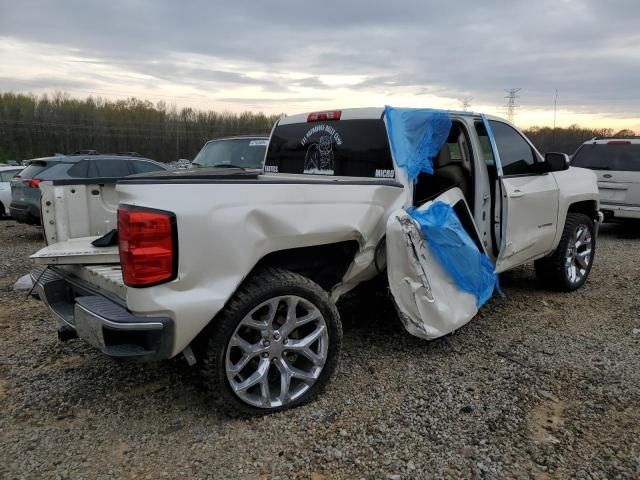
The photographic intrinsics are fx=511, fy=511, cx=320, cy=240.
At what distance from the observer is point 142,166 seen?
11023mm

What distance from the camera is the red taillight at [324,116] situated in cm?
418

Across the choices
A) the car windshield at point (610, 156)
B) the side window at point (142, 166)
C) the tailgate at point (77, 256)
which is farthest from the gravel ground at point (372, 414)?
the side window at point (142, 166)

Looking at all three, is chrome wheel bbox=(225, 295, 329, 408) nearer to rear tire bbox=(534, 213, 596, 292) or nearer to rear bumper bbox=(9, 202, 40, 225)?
rear tire bbox=(534, 213, 596, 292)

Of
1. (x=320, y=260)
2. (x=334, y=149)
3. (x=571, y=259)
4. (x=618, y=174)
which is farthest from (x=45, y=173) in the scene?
(x=618, y=174)

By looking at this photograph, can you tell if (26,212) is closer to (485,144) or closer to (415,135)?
(415,135)

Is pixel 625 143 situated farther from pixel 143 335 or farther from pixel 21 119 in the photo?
pixel 21 119

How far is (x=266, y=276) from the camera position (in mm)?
3037

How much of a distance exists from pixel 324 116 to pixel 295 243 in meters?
1.60

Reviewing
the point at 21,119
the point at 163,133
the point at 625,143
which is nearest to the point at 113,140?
the point at 163,133

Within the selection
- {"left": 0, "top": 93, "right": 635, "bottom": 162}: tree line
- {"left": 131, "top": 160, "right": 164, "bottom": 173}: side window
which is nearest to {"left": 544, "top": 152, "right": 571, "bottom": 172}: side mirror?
{"left": 131, "top": 160, "right": 164, "bottom": 173}: side window

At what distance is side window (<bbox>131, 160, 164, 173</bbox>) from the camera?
428 inches

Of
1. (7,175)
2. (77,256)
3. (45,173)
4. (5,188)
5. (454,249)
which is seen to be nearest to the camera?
(77,256)

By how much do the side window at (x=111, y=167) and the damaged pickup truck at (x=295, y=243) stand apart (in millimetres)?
6429

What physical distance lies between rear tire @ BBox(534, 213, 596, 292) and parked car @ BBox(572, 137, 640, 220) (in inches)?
154
